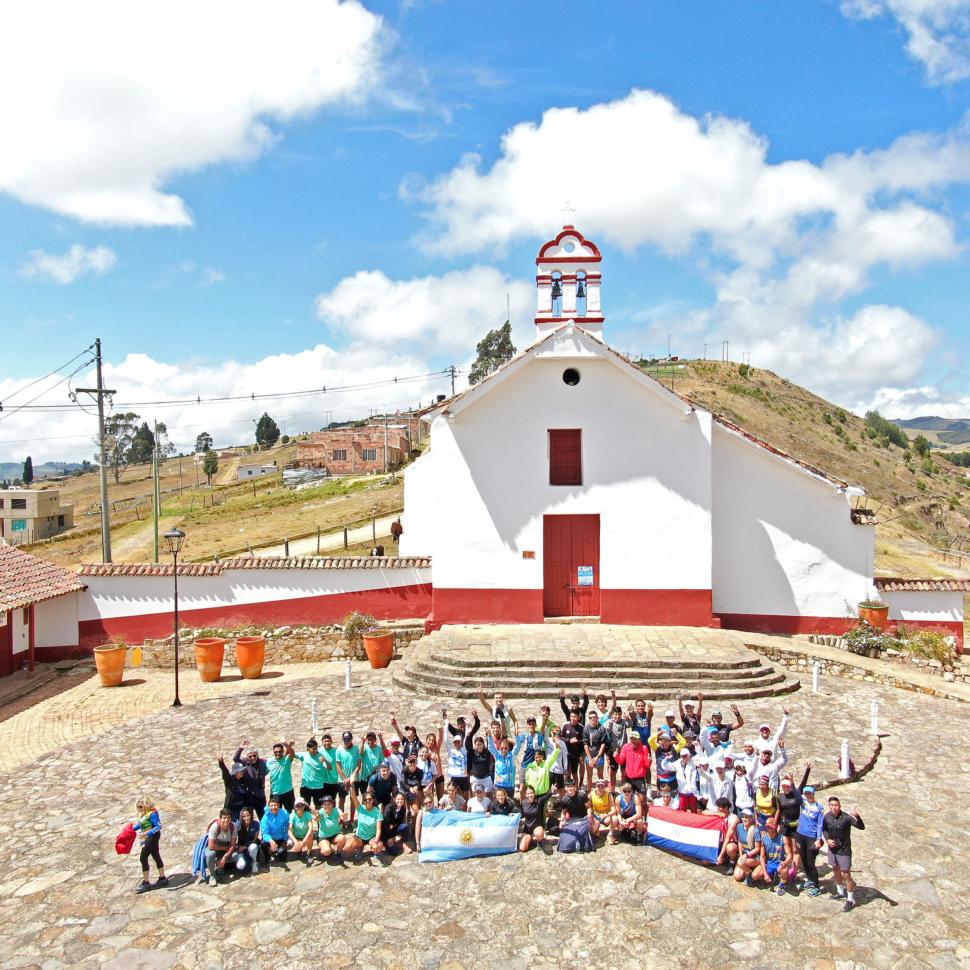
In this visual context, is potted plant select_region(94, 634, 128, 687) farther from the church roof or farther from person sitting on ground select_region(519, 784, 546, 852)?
person sitting on ground select_region(519, 784, 546, 852)

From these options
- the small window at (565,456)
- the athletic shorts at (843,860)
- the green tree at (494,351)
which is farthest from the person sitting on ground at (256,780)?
the green tree at (494,351)

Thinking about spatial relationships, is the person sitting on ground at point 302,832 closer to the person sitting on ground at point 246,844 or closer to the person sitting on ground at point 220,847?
the person sitting on ground at point 246,844

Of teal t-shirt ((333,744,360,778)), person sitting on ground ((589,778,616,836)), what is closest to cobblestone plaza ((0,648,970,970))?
person sitting on ground ((589,778,616,836))

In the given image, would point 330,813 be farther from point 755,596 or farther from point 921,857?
point 755,596

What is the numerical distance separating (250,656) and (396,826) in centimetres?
828

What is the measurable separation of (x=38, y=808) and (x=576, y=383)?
13.1m

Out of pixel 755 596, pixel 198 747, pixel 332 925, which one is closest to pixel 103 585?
pixel 198 747

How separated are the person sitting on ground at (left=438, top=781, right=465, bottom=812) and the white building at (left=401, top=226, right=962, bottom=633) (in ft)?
27.2

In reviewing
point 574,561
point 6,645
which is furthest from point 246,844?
point 6,645

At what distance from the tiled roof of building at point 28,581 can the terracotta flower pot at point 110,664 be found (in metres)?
1.88

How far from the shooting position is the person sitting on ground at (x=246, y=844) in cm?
782

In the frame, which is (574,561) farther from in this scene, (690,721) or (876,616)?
(690,721)

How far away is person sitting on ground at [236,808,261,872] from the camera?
25.6 feet

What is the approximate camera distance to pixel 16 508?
61719 millimetres
